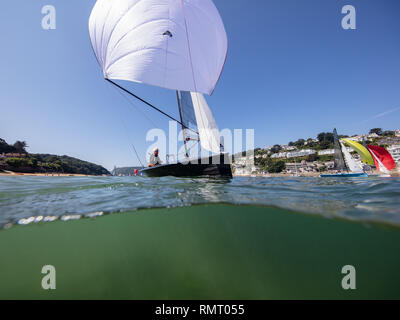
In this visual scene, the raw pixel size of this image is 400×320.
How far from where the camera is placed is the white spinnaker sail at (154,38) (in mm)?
5609

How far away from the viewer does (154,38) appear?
18.5 ft

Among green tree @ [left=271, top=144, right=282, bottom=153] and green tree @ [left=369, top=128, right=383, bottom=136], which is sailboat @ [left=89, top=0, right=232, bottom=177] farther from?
green tree @ [left=369, top=128, right=383, bottom=136]

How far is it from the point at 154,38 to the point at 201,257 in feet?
25.2

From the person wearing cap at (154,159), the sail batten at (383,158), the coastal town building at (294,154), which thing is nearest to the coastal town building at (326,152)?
the coastal town building at (294,154)

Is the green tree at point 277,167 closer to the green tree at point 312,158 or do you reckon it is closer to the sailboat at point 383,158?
the green tree at point 312,158

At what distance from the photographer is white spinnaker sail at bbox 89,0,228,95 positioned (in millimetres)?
5609

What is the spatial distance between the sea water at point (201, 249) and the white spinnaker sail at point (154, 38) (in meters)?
5.40

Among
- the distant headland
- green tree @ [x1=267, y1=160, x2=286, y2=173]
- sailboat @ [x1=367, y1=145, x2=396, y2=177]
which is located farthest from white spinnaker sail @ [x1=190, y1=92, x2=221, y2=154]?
green tree @ [x1=267, y1=160, x2=286, y2=173]

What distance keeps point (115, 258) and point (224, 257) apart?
4.82ft

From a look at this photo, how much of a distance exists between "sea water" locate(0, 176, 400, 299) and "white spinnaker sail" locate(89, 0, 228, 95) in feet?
17.7
